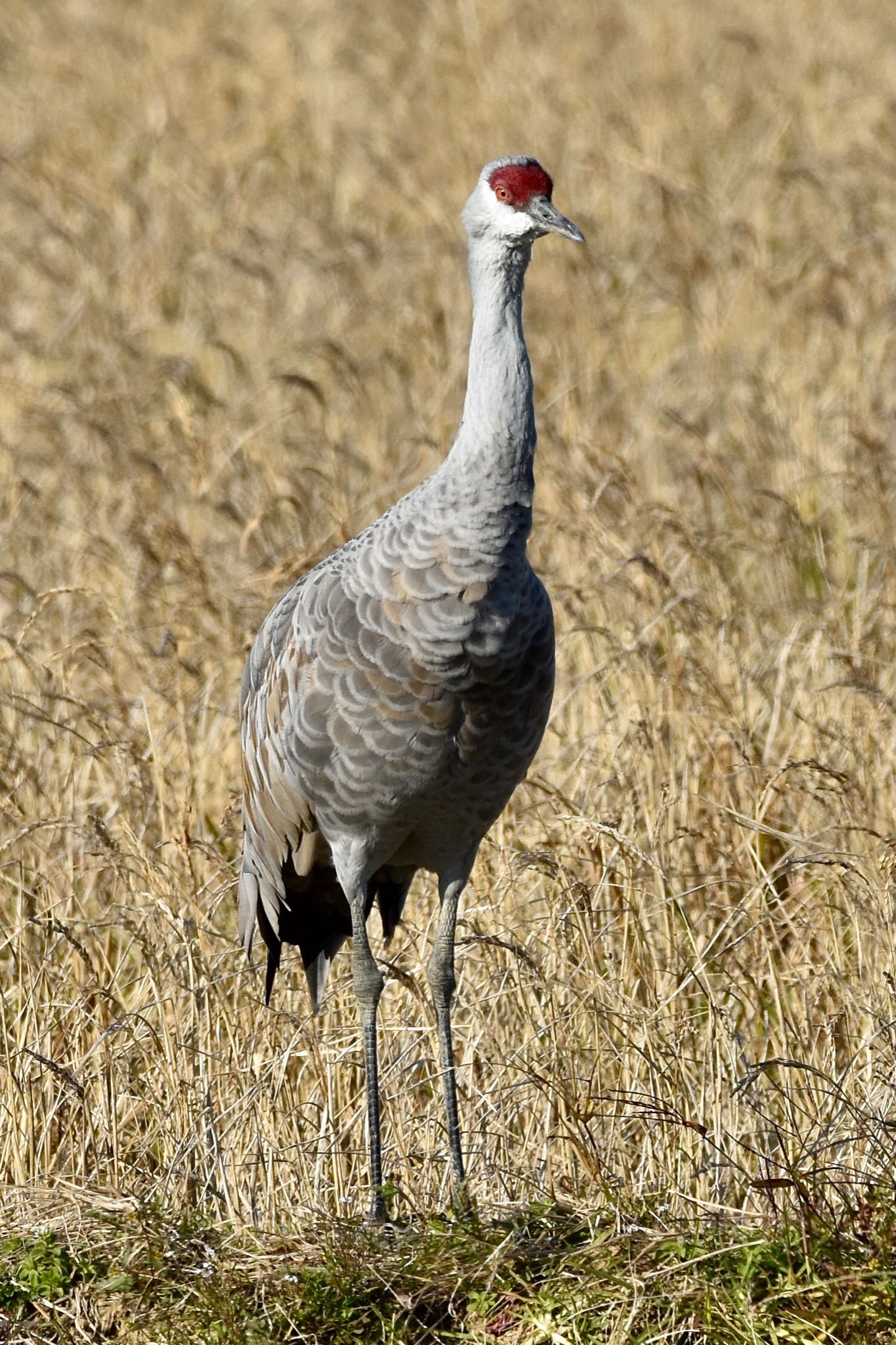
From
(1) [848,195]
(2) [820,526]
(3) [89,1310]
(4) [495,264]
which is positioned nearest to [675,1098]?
(3) [89,1310]

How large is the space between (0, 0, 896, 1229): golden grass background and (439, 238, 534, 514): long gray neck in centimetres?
90

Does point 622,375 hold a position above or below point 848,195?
below

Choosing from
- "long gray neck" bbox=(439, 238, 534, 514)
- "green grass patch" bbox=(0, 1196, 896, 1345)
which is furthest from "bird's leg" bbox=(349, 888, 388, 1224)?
"long gray neck" bbox=(439, 238, 534, 514)

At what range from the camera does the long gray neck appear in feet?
11.5

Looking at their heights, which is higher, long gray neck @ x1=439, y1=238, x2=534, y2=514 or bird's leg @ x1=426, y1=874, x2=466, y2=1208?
long gray neck @ x1=439, y1=238, x2=534, y2=514

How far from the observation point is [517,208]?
3570 millimetres

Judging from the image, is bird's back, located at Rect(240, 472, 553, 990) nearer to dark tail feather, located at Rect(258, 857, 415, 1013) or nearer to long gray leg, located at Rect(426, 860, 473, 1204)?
long gray leg, located at Rect(426, 860, 473, 1204)

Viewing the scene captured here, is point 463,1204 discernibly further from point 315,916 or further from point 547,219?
point 547,219

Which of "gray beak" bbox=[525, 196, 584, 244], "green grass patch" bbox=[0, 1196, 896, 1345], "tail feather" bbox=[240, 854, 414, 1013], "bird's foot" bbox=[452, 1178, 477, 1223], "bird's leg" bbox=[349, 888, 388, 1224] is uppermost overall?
"gray beak" bbox=[525, 196, 584, 244]

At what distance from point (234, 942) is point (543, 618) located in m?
1.45

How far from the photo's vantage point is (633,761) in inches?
198

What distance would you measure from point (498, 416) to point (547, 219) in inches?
15.8

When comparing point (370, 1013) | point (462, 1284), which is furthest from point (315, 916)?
point (462, 1284)

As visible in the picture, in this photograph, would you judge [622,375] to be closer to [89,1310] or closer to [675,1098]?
[675,1098]
